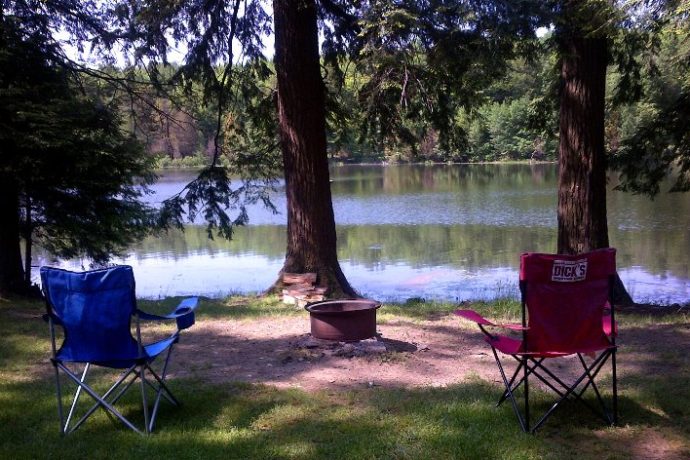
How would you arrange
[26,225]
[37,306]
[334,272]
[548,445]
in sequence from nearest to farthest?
[548,445], [37,306], [334,272], [26,225]

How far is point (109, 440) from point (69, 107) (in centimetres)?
554

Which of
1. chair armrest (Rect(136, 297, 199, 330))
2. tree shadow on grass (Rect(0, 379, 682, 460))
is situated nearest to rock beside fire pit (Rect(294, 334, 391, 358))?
tree shadow on grass (Rect(0, 379, 682, 460))

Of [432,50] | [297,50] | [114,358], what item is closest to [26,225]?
[297,50]

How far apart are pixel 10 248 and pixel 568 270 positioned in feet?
24.5

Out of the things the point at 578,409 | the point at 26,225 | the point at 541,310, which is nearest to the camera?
the point at 541,310

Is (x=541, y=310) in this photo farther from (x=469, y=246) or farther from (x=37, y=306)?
(x=469, y=246)

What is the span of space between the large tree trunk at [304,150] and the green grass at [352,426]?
4.15 meters

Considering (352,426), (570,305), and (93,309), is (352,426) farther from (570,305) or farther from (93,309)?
(93,309)

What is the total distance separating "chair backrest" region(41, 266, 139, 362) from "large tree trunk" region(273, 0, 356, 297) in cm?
499

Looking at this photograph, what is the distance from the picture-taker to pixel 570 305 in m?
3.47

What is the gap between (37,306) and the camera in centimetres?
791

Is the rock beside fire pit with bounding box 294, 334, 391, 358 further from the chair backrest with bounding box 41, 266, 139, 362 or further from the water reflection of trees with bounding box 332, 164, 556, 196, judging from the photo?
the water reflection of trees with bounding box 332, 164, 556, 196

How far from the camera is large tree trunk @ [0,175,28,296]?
8547 millimetres

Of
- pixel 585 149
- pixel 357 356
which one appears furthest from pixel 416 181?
pixel 357 356
